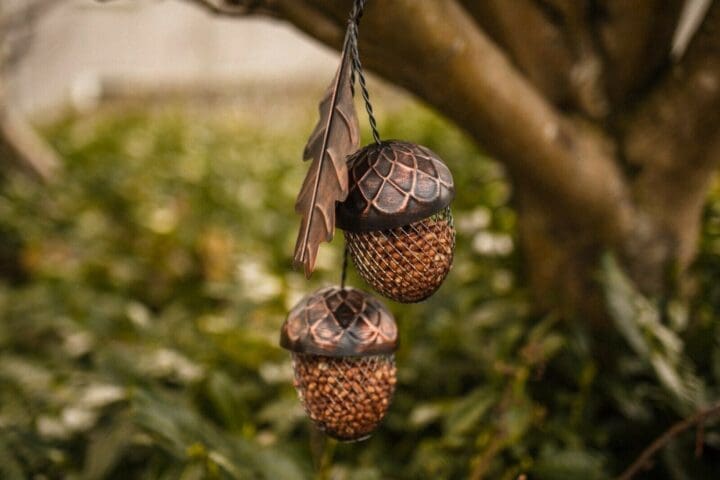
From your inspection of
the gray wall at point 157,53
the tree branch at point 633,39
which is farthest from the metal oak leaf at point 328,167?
the gray wall at point 157,53

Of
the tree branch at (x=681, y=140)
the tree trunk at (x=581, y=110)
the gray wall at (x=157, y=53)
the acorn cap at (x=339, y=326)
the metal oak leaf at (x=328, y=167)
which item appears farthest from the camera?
the gray wall at (x=157, y=53)

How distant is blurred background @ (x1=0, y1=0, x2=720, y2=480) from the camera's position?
4.79ft

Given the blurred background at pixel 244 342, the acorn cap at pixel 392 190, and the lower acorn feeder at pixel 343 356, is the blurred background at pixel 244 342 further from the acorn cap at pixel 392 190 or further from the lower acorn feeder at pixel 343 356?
the acorn cap at pixel 392 190

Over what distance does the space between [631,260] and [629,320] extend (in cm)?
25

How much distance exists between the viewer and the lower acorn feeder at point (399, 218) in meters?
0.84

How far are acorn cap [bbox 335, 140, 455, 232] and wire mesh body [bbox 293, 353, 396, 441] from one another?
21cm

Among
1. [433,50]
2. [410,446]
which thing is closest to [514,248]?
[410,446]

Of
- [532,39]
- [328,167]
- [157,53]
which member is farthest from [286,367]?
[157,53]

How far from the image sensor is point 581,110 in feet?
5.16

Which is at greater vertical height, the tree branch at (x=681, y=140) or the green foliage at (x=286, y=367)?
the tree branch at (x=681, y=140)

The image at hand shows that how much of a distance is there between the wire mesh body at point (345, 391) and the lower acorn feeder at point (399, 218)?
12 cm

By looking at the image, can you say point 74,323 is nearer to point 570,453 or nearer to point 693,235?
point 570,453

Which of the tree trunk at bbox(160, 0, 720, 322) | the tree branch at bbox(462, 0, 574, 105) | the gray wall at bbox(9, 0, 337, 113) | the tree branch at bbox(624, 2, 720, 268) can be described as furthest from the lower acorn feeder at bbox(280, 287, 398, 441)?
the gray wall at bbox(9, 0, 337, 113)

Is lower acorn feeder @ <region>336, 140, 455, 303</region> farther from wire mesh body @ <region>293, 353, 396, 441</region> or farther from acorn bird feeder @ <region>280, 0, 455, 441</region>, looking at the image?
wire mesh body @ <region>293, 353, 396, 441</region>
